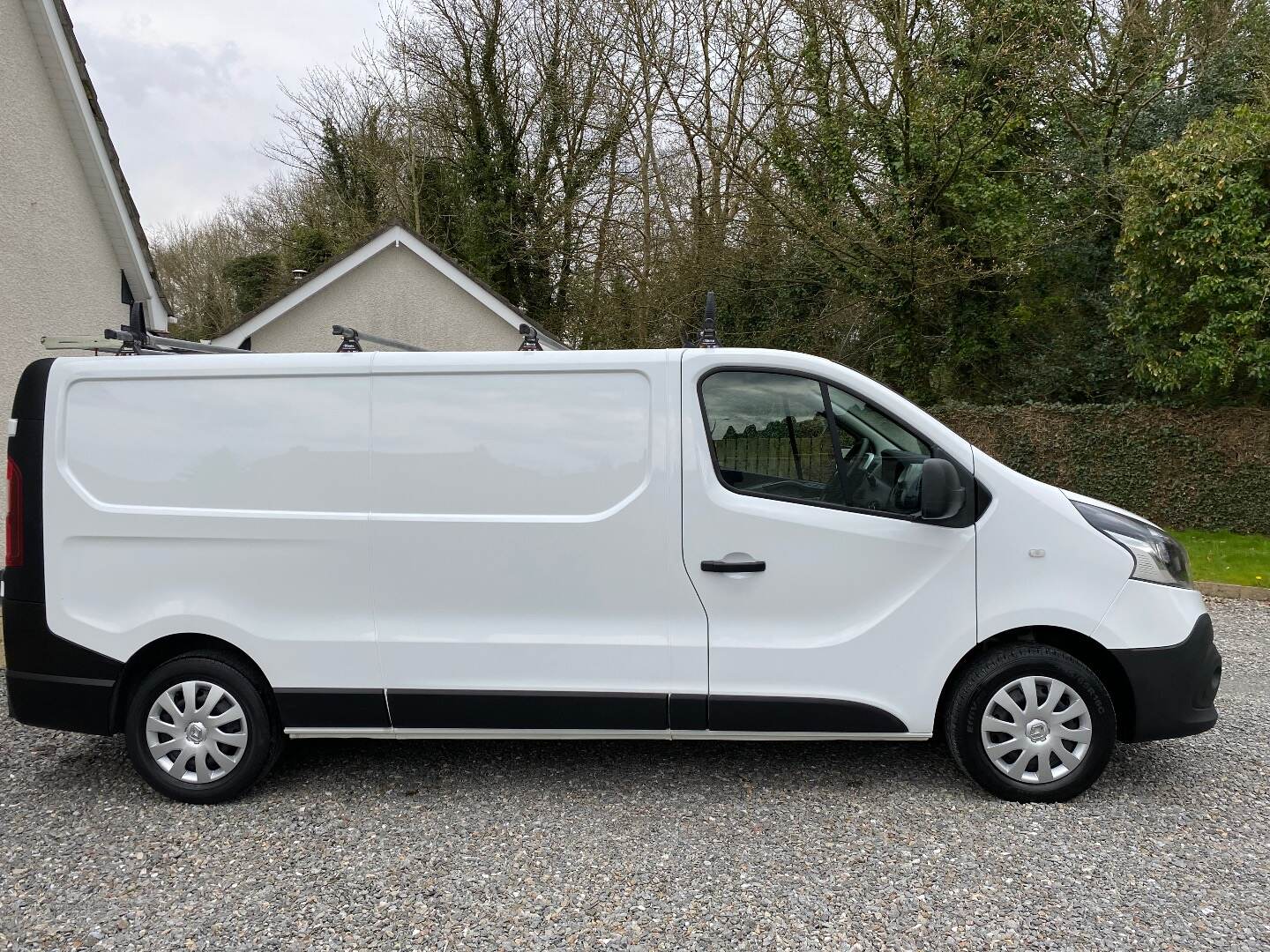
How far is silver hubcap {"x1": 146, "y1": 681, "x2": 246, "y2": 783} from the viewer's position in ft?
12.6

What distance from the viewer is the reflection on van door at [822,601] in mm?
3713

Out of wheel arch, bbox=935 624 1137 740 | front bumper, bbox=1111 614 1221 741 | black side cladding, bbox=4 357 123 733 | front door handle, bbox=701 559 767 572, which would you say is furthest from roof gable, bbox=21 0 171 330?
front bumper, bbox=1111 614 1221 741

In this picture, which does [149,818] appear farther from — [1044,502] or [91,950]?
[1044,502]

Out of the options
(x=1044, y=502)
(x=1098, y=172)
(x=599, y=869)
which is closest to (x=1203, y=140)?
(x=1098, y=172)

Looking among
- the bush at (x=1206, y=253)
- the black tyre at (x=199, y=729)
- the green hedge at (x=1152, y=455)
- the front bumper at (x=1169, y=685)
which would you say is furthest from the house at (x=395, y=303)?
the front bumper at (x=1169, y=685)

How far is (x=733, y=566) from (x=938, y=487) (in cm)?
91

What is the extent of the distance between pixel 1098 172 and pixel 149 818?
16077mm

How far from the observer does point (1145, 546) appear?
3764 millimetres

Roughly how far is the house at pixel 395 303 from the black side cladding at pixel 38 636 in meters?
10.9

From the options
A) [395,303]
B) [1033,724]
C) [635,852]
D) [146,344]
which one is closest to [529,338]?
[146,344]

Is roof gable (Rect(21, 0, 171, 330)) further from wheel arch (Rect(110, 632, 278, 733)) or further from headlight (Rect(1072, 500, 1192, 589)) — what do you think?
headlight (Rect(1072, 500, 1192, 589))

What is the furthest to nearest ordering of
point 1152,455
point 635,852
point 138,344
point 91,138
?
point 1152,455
point 91,138
point 138,344
point 635,852

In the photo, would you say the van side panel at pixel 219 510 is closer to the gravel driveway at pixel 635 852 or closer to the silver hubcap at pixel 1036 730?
the gravel driveway at pixel 635 852

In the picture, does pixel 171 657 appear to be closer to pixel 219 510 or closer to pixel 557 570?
pixel 219 510
